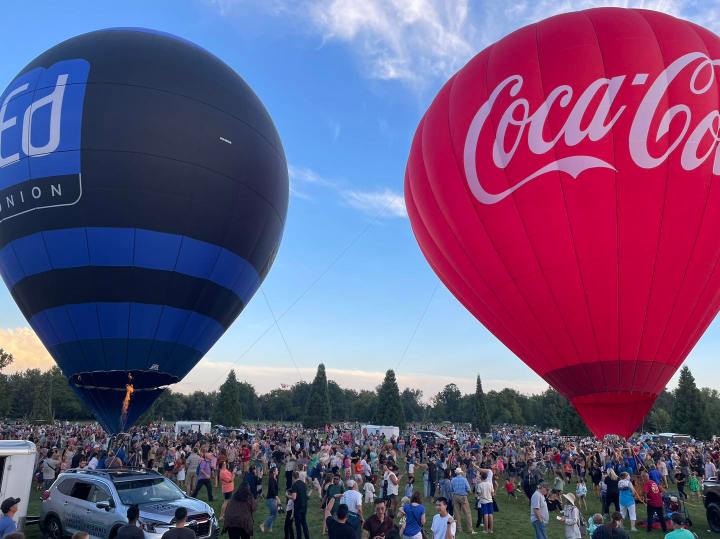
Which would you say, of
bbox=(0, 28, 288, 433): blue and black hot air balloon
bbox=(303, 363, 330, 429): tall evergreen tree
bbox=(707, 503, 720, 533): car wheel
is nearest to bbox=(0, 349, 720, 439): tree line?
bbox=(303, 363, 330, 429): tall evergreen tree

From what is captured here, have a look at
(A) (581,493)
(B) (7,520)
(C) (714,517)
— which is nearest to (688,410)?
(A) (581,493)

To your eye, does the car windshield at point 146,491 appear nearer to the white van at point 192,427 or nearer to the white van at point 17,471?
the white van at point 17,471

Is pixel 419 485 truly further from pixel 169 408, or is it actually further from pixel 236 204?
pixel 169 408

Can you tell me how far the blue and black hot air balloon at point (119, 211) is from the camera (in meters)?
15.0

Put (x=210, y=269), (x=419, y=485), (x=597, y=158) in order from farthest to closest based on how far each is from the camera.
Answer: (x=419, y=485) → (x=210, y=269) → (x=597, y=158)

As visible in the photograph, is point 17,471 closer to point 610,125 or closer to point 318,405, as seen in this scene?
point 610,125

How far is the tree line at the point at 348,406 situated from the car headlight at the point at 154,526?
46.2 metres

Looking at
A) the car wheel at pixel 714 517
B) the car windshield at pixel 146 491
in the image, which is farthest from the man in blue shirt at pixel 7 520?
the car wheel at pixel 714 517

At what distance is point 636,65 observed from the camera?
13570 millimetres

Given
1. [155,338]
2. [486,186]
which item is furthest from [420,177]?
[155,338]

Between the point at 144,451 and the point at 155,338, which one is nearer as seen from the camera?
the point at 155,338

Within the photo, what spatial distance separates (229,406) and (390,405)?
21563 millimetres

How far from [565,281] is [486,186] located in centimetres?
322

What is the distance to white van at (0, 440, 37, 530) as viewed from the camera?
972cm
